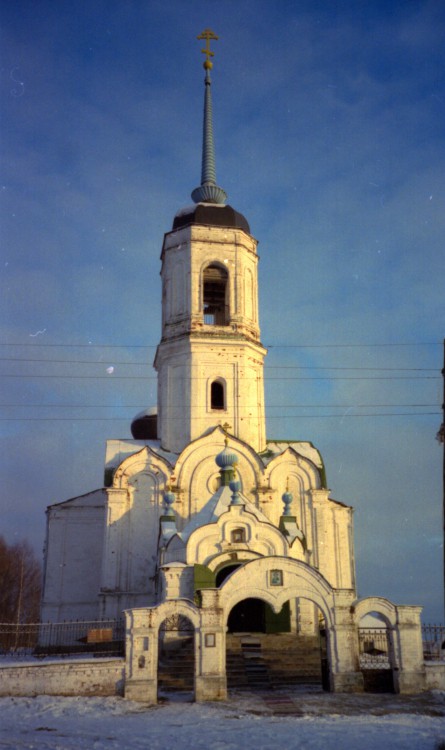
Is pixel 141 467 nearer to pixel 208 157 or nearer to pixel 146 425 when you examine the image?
pixel 146 425

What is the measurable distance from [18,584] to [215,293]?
2187 centimetres

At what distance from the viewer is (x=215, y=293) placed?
29.1 meters

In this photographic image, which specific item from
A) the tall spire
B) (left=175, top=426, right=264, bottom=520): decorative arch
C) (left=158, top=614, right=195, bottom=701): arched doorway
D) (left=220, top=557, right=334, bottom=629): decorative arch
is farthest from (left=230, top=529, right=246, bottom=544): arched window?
the tall spire

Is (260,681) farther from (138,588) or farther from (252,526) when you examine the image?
(138,588)

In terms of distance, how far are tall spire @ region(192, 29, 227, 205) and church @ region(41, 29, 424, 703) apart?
79mm

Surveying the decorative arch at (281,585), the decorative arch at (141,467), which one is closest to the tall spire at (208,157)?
the decorative arch at (141,467)

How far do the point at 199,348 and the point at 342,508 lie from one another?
25.9 feet

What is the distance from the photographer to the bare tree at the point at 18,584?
38.3 m

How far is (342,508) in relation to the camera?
25.6 meters

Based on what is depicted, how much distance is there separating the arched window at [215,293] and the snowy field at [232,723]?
16.1m

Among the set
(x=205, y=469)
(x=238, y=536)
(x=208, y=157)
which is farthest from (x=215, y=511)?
(x=208, y=157)

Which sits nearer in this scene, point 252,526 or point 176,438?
point 252,526

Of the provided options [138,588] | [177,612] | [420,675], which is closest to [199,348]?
[138,588]

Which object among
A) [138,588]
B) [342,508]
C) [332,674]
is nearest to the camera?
[332,674]
